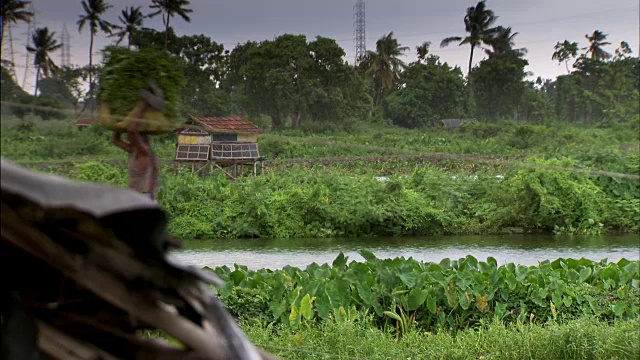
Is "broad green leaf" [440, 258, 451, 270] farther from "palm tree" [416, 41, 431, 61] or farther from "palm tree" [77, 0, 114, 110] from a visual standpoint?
"palm tree" [416, 41, 431, 61]

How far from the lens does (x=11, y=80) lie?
6.12 m

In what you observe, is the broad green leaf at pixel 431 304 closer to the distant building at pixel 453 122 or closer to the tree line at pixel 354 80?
the tree line at pixel 354 80

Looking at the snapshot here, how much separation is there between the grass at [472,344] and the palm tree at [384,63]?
12.9 metres

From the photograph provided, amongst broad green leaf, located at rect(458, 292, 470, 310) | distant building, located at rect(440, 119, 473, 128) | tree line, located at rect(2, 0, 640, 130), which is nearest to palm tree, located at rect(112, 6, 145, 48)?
tree line, located at rect(2, 0, 640, 130)

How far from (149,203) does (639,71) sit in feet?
85.4

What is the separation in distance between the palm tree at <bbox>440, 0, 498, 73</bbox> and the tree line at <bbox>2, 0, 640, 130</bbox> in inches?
1.1

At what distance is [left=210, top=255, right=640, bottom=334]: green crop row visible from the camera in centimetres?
509

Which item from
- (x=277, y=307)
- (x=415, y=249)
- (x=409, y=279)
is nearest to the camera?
(x=277, y=307)

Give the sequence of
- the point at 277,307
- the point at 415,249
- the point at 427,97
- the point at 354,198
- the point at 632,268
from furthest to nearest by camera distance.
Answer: the point at 427,97
the point at 354,198
the point at 415,249
the point at 632,268
the point at 277,307

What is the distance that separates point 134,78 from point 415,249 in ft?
25.9

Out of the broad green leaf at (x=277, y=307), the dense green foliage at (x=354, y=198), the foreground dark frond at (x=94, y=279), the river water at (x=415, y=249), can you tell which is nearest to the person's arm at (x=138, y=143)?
the foreground dark frond at (x=94, y=279)

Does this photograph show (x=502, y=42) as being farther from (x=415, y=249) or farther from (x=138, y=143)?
Answer: (x=138, y=143)

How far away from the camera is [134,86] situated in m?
2.37

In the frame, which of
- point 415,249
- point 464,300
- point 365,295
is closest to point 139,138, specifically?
point 365,295
